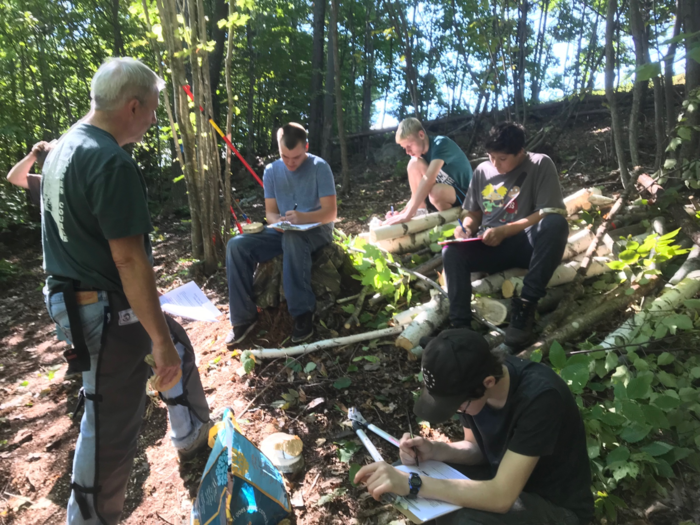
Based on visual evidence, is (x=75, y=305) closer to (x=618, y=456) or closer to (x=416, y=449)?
(x=416, y=449)

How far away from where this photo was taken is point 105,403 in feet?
5.84

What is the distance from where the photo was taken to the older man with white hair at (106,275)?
1548 mm

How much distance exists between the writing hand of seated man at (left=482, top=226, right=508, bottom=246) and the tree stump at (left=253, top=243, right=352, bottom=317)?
4.46 ft

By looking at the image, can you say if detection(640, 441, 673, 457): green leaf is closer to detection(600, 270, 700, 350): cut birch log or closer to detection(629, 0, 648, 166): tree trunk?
detection(600, 270, 700, 350): cut birch log

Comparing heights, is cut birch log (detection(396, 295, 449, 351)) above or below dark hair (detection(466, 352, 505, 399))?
below

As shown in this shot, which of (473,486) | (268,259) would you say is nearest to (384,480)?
(473,486)

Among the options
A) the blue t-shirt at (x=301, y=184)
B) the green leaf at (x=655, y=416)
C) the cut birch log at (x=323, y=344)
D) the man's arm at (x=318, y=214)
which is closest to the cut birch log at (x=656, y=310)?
the green leaf at (x=655, y=416)

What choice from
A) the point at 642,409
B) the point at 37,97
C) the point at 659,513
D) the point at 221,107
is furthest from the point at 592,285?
the point at 37,97

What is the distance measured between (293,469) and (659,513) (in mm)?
1733

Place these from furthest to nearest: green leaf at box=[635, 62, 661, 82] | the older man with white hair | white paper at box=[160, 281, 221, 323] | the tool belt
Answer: white paper at box=[160, 281, 221, 323] < the tool belt < the older man with white hair < green leaf at box=[635, 62, 661, 82]

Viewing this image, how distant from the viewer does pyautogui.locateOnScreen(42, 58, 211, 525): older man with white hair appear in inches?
60.9

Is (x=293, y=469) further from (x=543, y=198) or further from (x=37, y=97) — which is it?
(x=37, y=97)

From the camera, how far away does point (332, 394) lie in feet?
9.52

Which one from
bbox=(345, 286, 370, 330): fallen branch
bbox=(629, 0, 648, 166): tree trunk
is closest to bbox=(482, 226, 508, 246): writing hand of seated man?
bbox=(345, 286, 370, 330): fallen branch
